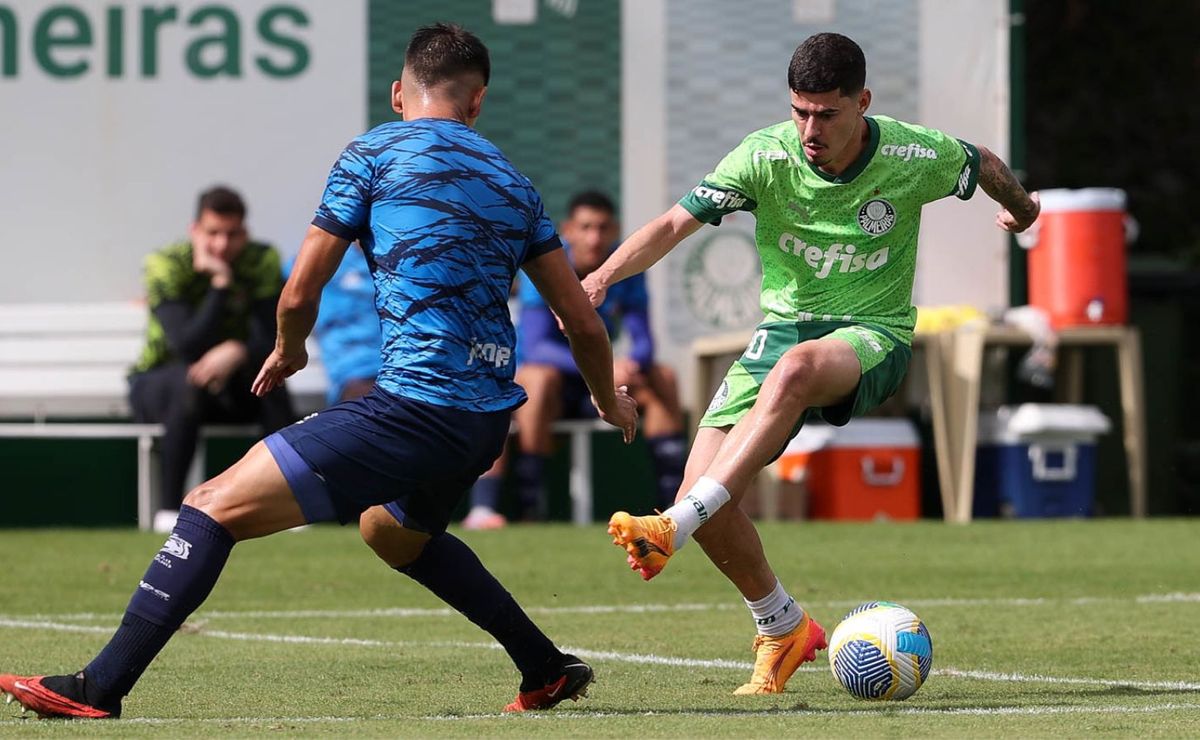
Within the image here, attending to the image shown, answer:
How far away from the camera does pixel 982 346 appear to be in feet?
47.1

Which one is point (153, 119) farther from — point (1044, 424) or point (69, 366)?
point (1044, 424)

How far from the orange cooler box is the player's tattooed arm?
7.08 meters

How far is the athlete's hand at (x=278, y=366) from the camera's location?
5949 mm

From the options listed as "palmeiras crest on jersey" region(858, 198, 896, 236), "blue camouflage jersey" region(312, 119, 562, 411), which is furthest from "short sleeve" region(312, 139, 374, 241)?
"palmeiras crest on jersey" region(858, 198, 896, 236)

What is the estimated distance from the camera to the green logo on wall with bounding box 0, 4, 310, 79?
14953 millimetres

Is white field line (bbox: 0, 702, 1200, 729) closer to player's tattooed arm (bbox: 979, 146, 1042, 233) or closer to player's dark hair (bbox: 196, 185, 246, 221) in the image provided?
player's tattooed arm (bbox: 979, 146, 1042, 233)

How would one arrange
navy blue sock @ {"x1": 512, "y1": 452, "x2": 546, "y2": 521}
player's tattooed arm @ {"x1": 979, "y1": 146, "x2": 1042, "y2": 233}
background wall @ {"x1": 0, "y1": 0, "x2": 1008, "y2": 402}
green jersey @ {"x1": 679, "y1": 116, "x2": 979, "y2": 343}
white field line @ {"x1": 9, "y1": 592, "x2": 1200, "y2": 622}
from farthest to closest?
background wall @ {"x1": 0, "y1": 0, "x2": 1008, "y2": 402} < navy blue sock @ {"x1": 512, "y1": 452, "x2": 546, "y2": 521} < white field line @ {"x1": 9, "y1": 592, "x2": 1200, "y2": 622} < player's tattooed arm @ {"x1": 979, "y1": 146, "x2": 1042, "y2": 233} < green jersey @ {"x1": 679, "y1": 116, "x2": 979, "y2": 343}

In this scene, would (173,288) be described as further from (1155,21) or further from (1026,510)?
(1155,21)

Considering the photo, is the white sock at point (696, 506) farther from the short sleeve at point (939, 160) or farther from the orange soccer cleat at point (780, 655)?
the short sleeve at point (939, 160)

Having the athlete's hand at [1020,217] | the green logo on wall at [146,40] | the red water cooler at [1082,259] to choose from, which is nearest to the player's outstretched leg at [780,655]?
the athlete's hand at [1020,217]

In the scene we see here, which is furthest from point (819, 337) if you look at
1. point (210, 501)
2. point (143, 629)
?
point (143, 629)

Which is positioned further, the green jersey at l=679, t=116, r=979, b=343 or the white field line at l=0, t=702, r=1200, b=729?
the green jersey at l=679, t=116, r=979, b=343

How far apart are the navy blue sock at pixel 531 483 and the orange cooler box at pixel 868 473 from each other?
5.91ft

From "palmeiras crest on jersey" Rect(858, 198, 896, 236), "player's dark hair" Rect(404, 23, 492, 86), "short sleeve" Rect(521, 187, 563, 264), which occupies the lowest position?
"short sleeve" Rect(521, 187, 563, 264)
